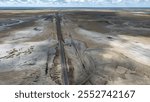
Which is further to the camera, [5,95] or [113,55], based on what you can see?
[113,55]

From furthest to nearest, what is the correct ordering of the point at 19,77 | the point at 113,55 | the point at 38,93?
the point at 113,55, the point at 19,77, the point at 38,93

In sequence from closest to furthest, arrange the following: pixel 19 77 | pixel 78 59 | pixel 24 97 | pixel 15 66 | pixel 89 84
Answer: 1. pixel 24 97
2. pixel 89 84
3. pixel 19 77
4. pixel 15 66
5. pixel 78 59

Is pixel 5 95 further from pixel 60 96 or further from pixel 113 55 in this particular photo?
pixel 113 55

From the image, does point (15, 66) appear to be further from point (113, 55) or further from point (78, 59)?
point (113, 55)

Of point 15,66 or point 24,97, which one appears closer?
point 24,97

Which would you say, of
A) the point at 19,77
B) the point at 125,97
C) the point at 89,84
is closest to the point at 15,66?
the point at 19,77

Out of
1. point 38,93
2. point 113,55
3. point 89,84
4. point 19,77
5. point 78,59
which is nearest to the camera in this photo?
point 38,93

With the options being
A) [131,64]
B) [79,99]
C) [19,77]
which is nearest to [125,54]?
[131,64]

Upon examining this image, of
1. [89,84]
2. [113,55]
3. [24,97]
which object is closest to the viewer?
[24,97]

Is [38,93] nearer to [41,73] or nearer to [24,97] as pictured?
[24,97]
